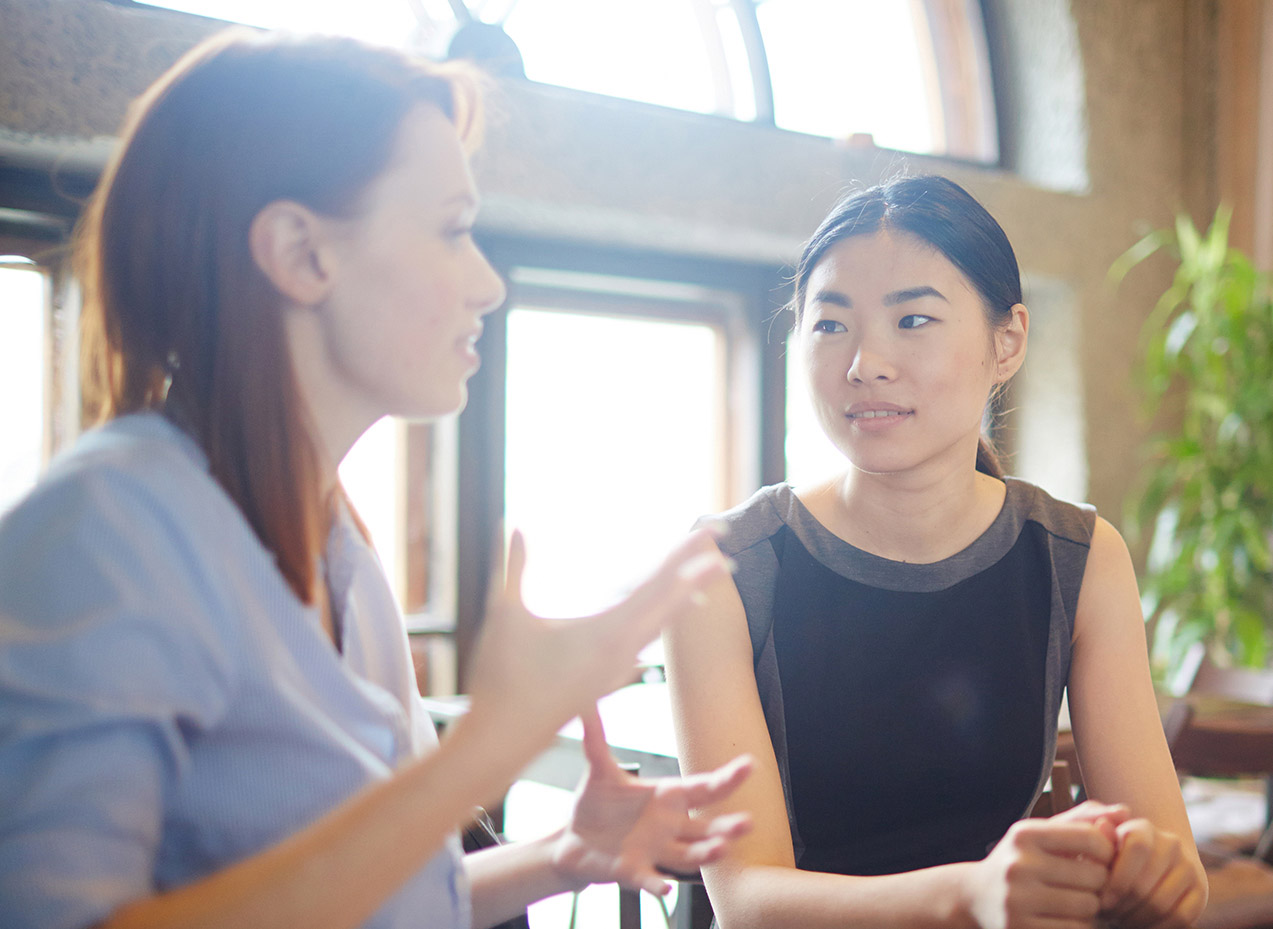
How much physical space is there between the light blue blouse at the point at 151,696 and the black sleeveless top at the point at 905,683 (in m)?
0.58

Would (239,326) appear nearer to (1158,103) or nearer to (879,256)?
(879,256)

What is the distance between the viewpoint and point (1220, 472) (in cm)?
374

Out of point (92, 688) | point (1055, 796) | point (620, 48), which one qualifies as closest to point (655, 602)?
point (92, 688)

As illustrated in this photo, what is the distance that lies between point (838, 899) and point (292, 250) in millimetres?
754

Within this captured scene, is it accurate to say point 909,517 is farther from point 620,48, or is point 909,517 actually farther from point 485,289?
point 620,48

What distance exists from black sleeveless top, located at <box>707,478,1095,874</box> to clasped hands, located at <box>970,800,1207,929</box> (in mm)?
321

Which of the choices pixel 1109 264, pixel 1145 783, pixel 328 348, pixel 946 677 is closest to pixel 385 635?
pixel 328 348

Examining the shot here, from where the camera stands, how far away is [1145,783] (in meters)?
1.20

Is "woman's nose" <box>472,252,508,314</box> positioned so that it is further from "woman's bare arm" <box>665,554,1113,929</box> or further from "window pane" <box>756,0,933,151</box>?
"window pane" <box>756,0,933,151</box>

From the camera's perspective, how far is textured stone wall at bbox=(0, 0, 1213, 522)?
219 cm

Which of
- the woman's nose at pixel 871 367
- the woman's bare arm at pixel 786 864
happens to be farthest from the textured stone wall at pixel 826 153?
the woman's bare arm at pixel 786 864

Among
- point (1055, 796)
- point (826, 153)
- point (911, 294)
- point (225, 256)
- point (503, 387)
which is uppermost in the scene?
point (826, 153)

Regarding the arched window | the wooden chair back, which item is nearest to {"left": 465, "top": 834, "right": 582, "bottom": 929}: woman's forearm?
the wooden chair back

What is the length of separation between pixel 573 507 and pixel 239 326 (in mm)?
2650
